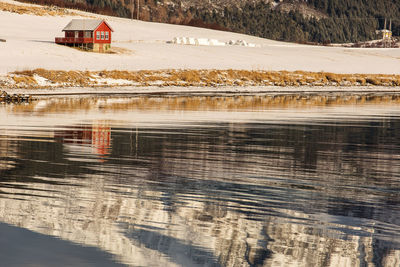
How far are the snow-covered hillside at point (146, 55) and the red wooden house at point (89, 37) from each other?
2.30 meters

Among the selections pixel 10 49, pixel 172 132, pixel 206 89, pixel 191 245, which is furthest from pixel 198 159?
pixel 10 49

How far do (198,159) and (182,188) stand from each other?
4.04 meters

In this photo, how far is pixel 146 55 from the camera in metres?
76.9

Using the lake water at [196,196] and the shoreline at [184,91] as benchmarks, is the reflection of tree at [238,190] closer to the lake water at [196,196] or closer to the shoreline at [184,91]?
the lake water at [196,196]

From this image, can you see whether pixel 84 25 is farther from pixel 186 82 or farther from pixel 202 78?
pixel 186 82

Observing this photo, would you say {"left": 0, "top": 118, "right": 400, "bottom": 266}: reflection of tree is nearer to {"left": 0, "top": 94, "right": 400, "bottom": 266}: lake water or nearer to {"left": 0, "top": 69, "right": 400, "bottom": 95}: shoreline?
{"left": 0, "top": 94, "right": 400, "bottom": 266}: lake water

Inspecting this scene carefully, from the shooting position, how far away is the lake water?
27.6ft

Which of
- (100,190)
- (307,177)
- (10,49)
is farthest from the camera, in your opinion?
(10,49)

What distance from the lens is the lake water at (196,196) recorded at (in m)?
8.40

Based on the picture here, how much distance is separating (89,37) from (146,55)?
7778 mm

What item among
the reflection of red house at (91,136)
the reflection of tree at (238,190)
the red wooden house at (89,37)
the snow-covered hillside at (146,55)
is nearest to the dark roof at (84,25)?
the red wooden house at (89,37)

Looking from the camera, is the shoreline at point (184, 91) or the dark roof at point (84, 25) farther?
the dark roof at point (84, 25)

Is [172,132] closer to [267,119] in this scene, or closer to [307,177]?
[267,119]

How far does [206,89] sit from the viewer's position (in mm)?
53469
